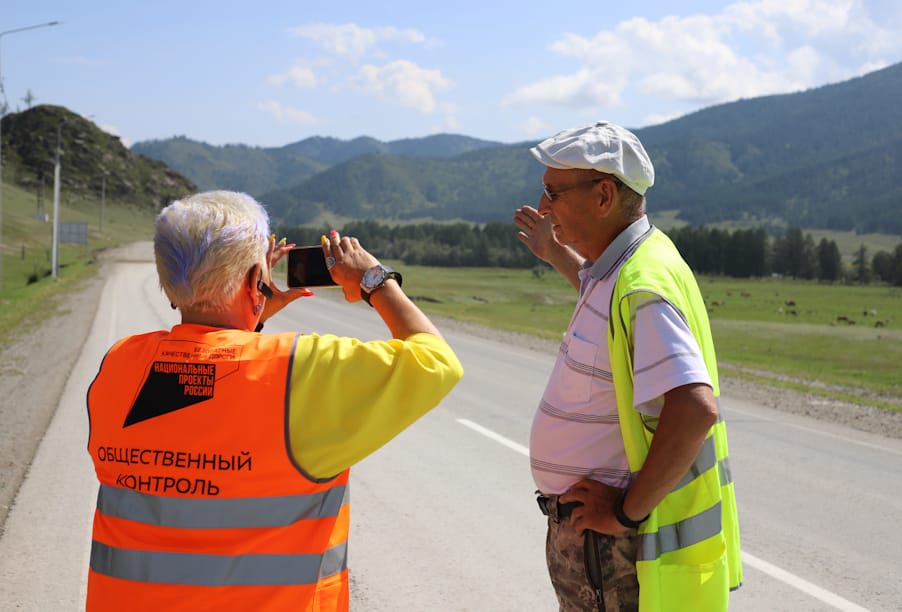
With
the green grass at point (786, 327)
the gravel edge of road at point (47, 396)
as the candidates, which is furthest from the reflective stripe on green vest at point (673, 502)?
the green grass at point (786, 327)

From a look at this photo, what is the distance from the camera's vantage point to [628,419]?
255cm

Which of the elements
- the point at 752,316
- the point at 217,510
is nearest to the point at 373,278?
the point at 217,510

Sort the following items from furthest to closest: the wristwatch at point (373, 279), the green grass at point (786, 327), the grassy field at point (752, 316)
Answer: the grassy field at point (752, 316)
the green grass at point (786, 327)
the wristwatch at point (373, 279)

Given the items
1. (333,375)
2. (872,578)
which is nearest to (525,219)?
(333,375)

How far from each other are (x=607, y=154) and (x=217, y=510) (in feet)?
4.99

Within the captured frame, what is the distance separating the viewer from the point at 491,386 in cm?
1357

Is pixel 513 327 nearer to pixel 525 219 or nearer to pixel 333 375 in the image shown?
pixel 525 219

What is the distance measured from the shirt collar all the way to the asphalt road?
8.86 ft

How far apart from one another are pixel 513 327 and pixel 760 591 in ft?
72.8

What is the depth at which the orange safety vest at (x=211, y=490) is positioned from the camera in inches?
80.0

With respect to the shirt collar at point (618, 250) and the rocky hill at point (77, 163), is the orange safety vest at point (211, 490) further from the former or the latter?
the rocky hill at point (77, 163)

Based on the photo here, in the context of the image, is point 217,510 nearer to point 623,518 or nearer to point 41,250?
point 623,518

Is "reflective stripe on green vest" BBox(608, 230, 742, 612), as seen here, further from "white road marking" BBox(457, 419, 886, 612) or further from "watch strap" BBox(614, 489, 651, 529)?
"white road marking" BBox(457, 419, 886, 612)

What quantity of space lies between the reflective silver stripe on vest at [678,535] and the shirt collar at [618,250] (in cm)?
76
